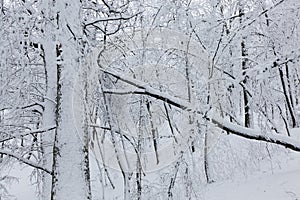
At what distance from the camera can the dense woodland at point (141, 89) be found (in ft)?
15.3

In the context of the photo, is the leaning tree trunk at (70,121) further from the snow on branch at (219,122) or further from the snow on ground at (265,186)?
the snow on ground at (265,186)

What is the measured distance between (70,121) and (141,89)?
1.02 m

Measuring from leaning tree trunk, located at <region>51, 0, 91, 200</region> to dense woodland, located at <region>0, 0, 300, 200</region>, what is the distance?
0.04 feet

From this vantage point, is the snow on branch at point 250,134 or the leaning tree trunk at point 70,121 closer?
the leaning tree trunk at point 70,121

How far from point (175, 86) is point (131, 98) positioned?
1.43 m

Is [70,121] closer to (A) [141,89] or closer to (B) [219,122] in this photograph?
(A) [141,89]

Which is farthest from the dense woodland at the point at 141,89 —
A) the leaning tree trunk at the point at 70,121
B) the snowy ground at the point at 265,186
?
the snowy ground at the point at 265,186

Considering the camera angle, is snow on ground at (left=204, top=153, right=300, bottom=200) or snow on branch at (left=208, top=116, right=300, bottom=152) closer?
snow on branch at (left=208, top=116, right=300, bottom=152)

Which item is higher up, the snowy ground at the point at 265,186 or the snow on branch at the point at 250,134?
the snow on branch at the point at 250,134

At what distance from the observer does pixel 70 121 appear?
16.0ft

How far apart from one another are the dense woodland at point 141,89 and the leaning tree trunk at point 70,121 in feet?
0.04

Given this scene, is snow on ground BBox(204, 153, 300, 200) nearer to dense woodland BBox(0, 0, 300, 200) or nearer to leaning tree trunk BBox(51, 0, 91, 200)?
dense woodland BBox(0, 0, 300, 200)

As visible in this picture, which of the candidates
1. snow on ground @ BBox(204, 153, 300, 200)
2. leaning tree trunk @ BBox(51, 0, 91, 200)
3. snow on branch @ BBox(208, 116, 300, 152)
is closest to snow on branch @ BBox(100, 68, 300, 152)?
snow on branch @ BBox(208, 116, 300, 152)

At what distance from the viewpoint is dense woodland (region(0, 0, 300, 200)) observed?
467 centimetres
